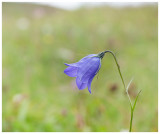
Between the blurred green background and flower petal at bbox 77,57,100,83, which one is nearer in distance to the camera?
flower petal at bbox 77,57,100,83

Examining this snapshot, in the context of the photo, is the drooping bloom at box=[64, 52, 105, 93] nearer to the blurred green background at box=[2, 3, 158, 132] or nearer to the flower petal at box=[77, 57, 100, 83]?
the flower petal at box=[77, 57, 100, 83]

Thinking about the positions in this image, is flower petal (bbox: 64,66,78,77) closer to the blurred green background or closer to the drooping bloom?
the drooping bloom

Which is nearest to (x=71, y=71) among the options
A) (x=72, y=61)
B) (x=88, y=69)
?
(x=88, y=69)

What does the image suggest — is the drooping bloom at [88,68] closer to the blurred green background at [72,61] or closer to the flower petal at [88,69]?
the flower petal at [88,69]

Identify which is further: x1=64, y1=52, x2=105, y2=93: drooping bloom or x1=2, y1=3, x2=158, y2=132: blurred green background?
x1=2, y1=3, x2=158, y2=132: blurred green background

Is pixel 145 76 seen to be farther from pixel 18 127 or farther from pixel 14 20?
pixel 14 20

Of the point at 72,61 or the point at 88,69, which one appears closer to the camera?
the point at 88,69

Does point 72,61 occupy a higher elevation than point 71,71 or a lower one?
lower

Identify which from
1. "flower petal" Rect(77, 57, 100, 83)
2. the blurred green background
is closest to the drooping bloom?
"flower petal" Rect(77, 57, 100, 83)

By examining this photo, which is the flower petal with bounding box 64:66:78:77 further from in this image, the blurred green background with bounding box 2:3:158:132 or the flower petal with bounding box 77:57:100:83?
the blurred green background with bounding box 2:3:158:132

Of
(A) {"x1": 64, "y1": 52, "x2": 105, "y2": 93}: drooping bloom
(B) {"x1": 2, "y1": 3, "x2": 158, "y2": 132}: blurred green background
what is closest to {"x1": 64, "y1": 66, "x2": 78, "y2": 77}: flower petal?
(A) {"x1": 64, "y1": 52, "x2": 105, "y2": 93}: drooping bloom

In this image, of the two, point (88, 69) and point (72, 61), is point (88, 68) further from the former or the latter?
point (72, 61)
